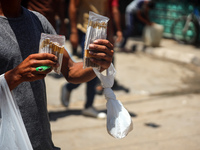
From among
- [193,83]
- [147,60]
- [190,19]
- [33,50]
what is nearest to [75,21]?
[33,50]

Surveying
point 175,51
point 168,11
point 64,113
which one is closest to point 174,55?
point 175,51

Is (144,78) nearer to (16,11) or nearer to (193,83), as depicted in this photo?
(193,83)

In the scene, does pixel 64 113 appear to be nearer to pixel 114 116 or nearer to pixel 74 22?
pixel 74 22

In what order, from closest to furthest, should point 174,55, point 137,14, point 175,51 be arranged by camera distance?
point 174,55
point 175,51
point 137,14

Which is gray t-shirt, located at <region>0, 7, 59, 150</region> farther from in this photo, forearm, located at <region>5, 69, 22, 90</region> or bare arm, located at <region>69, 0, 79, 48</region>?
bare arm, located at <region>69, 0, 79, 48</region>

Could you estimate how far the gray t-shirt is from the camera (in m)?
1.51

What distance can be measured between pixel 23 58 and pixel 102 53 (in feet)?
1.27

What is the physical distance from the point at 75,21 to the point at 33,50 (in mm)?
2623

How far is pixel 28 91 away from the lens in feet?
5.22

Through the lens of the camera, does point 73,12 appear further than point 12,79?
Yes

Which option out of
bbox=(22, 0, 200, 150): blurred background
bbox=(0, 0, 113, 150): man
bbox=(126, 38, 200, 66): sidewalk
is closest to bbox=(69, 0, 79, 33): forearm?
bbox=(22, 0, 200, 150): blurred background

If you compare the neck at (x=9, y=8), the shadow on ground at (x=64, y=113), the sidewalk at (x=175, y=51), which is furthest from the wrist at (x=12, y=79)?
the sidewalk at (x=175, y=51)

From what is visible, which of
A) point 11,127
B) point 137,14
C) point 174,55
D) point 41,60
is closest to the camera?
point 41,60

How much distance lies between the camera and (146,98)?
5.38 metres
